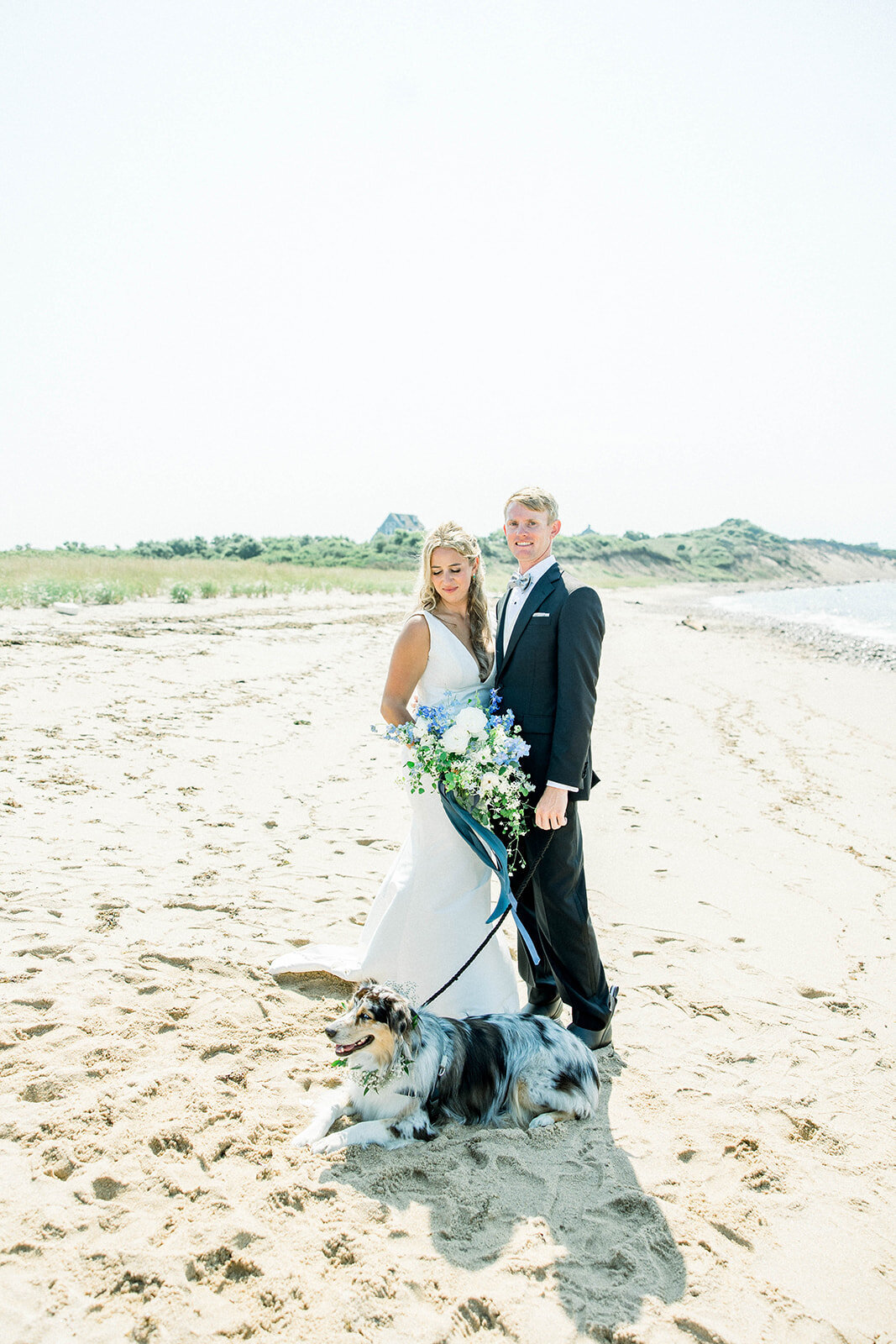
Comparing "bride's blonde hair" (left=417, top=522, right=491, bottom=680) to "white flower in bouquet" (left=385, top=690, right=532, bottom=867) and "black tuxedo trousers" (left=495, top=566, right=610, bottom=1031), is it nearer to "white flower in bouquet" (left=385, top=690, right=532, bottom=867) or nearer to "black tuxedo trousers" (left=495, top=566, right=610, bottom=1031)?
"black tuxedo trousers" (left=495, top=566, right=610, bottom=1031)

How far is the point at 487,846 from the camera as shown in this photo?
3555mm

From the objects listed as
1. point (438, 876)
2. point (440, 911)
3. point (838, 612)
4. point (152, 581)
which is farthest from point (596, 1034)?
point (838, 612)

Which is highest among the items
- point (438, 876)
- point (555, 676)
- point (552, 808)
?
point (555, 676)

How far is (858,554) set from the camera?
127 m

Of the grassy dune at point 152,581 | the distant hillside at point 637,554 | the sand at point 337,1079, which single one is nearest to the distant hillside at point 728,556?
the distant hillside at point 637,554

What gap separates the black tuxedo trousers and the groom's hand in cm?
6

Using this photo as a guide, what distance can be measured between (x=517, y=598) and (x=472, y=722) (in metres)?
0.79

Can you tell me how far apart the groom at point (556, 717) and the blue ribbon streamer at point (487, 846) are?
197 millimetres

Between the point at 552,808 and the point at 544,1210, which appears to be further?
the point at 552,808

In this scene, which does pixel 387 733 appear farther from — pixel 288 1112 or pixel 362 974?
pixel 288 1112

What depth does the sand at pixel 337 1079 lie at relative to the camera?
240cm

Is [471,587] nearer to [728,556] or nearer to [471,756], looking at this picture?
[471,756]

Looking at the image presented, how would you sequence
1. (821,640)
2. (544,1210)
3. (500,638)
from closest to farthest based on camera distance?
(544,1210), (500,638), (821,640)

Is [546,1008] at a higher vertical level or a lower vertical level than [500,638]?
lower
